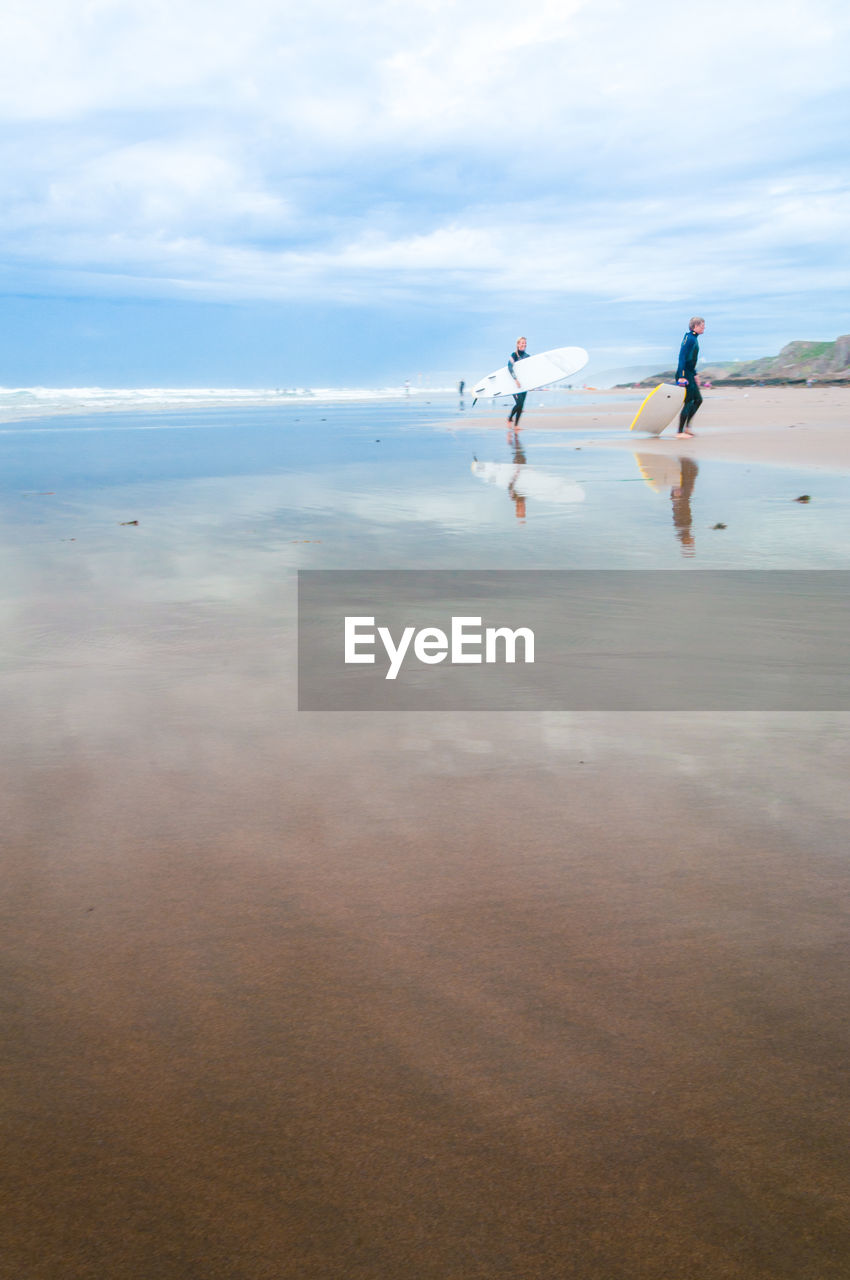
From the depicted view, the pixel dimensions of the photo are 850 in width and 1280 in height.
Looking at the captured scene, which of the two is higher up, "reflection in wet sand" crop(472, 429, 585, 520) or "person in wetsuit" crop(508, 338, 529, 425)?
"person in wetsuit" crop(508, 338, 529, 425)

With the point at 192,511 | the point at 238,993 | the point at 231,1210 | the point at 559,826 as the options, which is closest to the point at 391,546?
the point at 192,511

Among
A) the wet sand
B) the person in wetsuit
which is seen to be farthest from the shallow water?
the person in wetsuit

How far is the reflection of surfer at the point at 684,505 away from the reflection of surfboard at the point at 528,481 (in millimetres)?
982

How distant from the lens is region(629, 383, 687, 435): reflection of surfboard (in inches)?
694

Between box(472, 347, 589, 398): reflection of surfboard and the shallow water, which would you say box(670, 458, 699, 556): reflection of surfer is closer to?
the shallow water

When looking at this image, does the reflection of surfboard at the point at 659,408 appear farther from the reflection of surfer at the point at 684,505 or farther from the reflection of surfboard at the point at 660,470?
the reflection of surfer at the point at 684,505

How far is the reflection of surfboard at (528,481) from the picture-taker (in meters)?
10.2

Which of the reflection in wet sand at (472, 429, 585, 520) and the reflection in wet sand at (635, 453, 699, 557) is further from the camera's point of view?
the reflection in wet sand at (472, 429, 585, 520)

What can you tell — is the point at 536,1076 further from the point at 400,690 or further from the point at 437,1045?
the point at 400,690

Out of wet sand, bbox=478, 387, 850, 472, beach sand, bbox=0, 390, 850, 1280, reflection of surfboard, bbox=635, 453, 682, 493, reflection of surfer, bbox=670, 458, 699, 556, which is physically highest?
wet sand, bbox=478, 387, 850, 472

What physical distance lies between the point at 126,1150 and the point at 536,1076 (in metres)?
0.69

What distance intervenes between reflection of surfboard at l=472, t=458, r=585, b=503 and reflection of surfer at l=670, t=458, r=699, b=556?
3.22ft

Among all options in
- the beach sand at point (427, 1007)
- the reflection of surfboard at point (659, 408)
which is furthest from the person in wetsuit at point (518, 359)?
the beach sand at point (427, 1007)

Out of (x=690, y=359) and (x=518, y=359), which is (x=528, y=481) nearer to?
(x=690, y=359)
